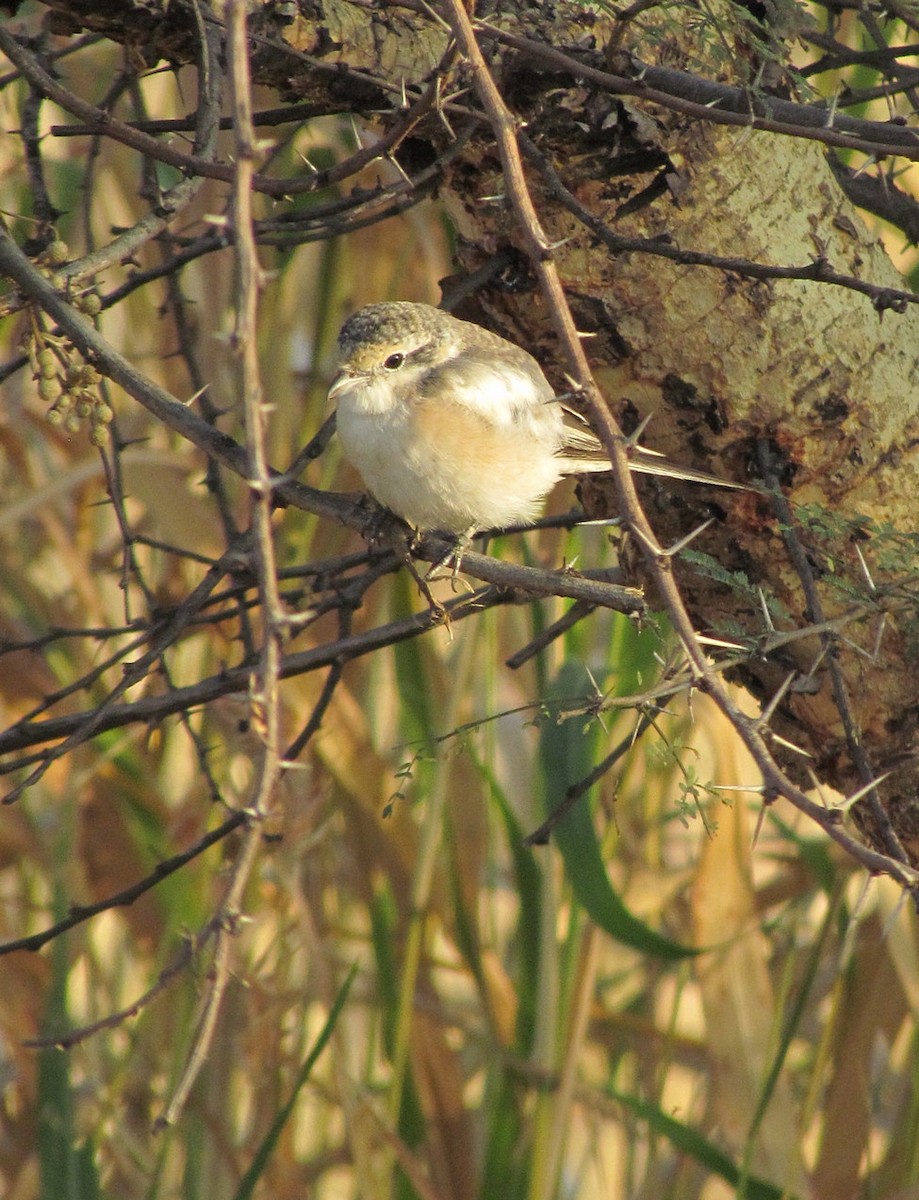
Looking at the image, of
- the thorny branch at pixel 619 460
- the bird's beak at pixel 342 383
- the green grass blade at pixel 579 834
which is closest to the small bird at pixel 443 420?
the bird's beak at pixel 342 383

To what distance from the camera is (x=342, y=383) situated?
221 centimetres

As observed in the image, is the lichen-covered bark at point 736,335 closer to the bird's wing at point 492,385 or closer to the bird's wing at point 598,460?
the bird's wing at point 598,460

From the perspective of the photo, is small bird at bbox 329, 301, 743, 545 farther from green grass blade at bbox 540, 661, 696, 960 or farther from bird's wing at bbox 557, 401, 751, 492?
green grass blade at bbox 540, 661, 696, 960

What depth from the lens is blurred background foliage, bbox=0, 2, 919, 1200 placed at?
114 inches

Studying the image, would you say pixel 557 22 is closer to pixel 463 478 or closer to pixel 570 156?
pixel 570 156

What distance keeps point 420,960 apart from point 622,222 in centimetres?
219

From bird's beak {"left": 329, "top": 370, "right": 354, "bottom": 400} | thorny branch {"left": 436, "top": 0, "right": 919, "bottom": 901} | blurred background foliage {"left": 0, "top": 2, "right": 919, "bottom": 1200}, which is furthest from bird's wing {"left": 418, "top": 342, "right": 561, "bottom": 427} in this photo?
thorny branch {"left": 436, "top": 0, "right": 919, "bottom": 901}

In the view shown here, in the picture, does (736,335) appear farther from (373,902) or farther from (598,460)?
(373,902)

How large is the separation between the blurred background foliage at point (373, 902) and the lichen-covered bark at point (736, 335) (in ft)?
1.78

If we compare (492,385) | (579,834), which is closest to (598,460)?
(492,385)

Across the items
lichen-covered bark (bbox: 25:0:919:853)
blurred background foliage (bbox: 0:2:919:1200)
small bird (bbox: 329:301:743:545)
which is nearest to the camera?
lichen-covered bark (bbox: 25:0:919:853)

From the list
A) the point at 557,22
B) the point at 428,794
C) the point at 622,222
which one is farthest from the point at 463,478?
the point at 428,794

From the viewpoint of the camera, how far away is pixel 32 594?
3.51 m

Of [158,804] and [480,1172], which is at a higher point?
[158,804]
